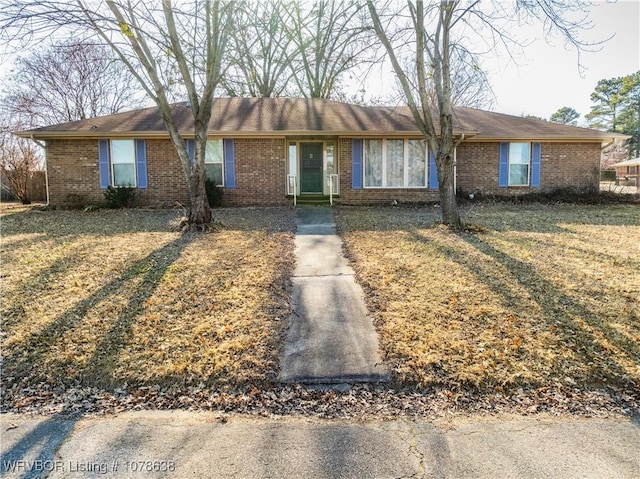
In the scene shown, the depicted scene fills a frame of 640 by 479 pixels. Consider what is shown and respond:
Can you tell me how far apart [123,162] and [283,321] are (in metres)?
11.3

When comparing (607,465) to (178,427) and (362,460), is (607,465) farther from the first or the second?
(178,427)

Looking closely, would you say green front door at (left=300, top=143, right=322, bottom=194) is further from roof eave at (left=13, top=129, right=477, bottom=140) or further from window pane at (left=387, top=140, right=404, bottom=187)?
window pane at (left=387, top=140, right=404, bottom=187)

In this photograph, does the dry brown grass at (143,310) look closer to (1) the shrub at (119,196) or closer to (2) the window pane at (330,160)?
(1) the shrub at (119,196)

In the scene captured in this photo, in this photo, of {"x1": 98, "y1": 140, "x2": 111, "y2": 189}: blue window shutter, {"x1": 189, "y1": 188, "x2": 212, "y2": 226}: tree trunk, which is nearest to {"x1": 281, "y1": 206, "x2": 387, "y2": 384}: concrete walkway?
{"x1": 189, "y1": 188, "x2": 212, "y2": 226}: tree trunk

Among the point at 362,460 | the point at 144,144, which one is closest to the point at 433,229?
the point at 362,460

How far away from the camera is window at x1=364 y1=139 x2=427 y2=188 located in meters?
14.1

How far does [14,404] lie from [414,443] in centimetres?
291

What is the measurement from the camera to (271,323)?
14.5 ft

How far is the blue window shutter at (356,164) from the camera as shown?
45.7 ft

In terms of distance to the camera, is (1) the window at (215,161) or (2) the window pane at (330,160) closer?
(1) the window at (215,161)

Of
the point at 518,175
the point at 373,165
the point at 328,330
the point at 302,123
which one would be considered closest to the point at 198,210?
the point at 328,330

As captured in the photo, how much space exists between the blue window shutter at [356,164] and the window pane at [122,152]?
6866mm

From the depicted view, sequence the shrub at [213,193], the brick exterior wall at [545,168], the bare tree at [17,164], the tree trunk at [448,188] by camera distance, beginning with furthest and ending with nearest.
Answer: the bare tree at [17,164] → the brick exterior wall at [545,168] → the shrub at [213,193] → the tree trunk at [448,188]

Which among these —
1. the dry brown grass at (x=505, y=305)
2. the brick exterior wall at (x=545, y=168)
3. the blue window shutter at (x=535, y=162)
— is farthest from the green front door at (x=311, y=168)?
the blue window shutter at (x=535, y=162)
